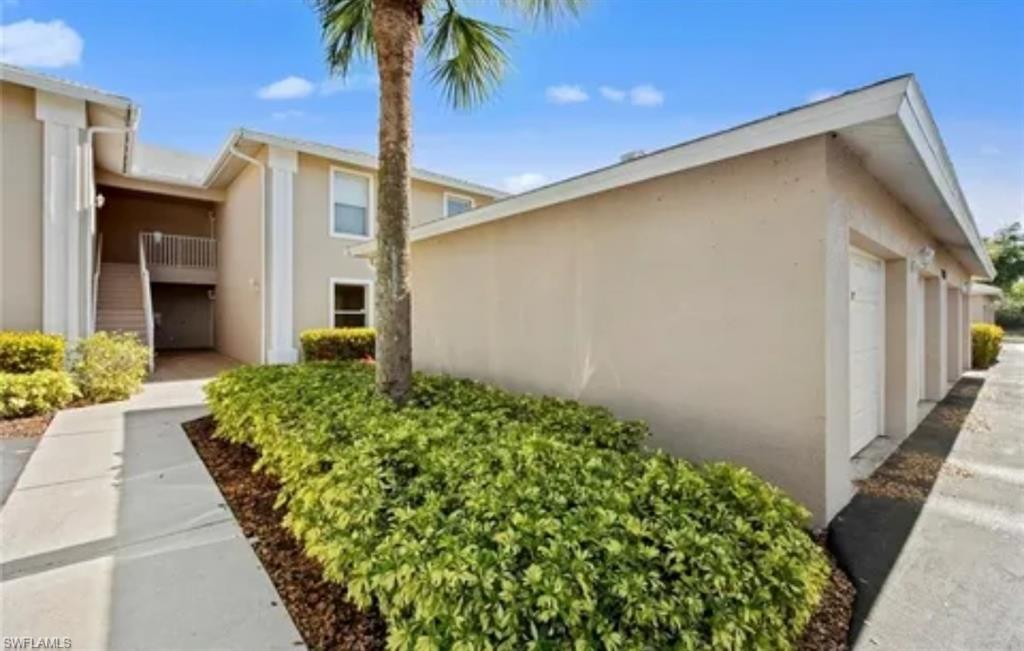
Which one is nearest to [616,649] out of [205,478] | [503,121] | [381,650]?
[381,650]

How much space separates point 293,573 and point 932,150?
6174 millimetres

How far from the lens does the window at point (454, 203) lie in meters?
16.2

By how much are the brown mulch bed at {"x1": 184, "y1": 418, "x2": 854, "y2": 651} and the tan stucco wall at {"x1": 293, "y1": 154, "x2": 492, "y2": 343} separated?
367 inches

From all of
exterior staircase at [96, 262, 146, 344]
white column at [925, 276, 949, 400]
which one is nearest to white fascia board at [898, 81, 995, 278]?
white column at [925, 276, 949, 400]

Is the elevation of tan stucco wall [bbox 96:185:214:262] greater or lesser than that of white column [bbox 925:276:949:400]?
greater

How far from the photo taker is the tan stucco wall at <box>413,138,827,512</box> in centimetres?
407

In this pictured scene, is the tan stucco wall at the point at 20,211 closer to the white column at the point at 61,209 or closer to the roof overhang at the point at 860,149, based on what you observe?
the white column at the point at 61,209

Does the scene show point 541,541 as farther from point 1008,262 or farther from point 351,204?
point 1008,262

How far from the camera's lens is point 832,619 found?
294 cm

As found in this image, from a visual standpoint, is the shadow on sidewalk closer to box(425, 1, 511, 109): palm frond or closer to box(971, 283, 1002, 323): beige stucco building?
box(425, 1, 511, 109): palm frond

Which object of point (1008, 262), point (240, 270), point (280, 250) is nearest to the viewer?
point (280, 250)

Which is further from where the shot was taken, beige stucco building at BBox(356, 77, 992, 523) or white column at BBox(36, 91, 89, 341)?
white column at BBox(36, 91, 89, 341)

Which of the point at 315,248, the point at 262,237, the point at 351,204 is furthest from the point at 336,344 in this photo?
the point at 351,204

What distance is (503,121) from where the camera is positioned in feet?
29.8
